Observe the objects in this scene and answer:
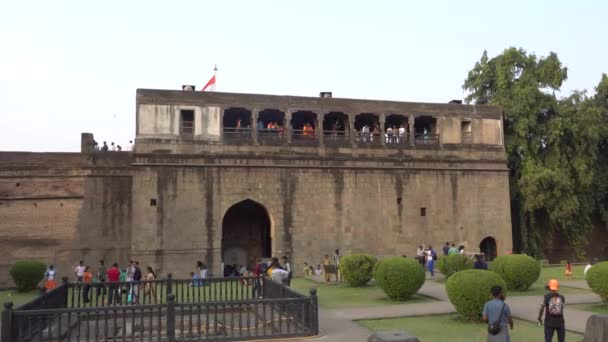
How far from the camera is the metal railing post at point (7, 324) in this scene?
26.4ft

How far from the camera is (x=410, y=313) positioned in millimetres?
11555

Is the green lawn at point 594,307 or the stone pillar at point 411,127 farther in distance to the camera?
the stone pillar at point 411,127

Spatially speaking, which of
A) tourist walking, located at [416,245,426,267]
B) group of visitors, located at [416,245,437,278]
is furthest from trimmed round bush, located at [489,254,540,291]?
tourist walking, located at [416,245,426,267]

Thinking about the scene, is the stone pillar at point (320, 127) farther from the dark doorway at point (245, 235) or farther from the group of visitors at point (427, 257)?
the group of visitors at point (427, 257)

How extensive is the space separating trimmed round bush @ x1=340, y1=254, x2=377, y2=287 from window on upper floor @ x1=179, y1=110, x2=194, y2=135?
907cm

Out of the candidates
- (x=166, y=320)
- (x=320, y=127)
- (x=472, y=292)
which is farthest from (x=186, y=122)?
(x=472, y=292)

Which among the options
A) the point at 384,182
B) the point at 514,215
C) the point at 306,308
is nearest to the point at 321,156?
the point at 384,182

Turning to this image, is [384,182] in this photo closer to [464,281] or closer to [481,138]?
[481,138]

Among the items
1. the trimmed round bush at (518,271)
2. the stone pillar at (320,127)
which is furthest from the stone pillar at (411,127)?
the trimmed round bush at (518,271)

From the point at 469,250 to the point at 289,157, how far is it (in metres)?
9.06

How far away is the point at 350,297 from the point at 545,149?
55.6 feet

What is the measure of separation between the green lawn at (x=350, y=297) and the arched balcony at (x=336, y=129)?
751cm

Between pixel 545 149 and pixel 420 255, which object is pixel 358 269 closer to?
pixel 420 255

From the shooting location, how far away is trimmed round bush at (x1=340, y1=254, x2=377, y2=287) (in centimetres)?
1620
